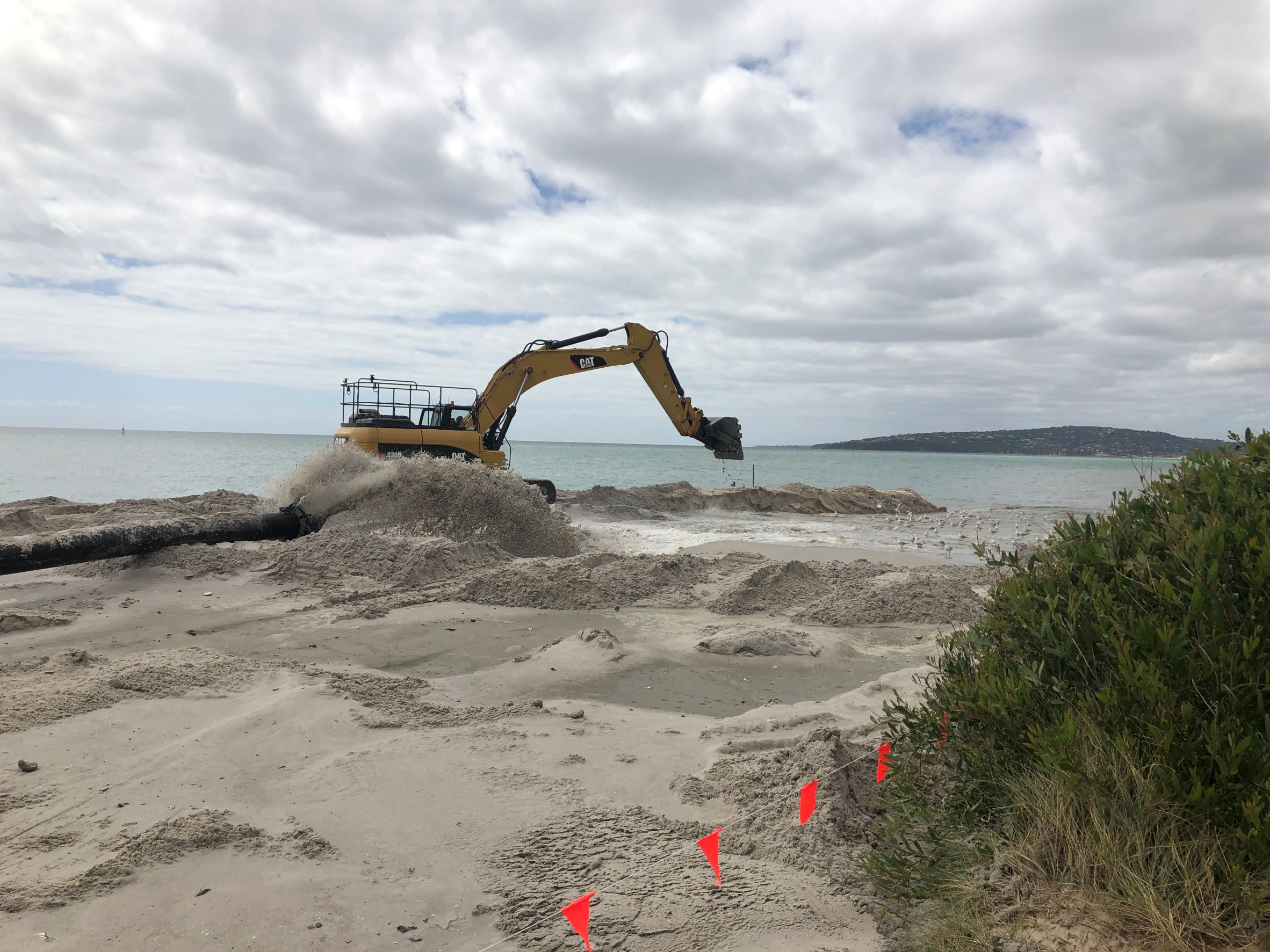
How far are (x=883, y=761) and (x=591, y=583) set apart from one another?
21.0 ft

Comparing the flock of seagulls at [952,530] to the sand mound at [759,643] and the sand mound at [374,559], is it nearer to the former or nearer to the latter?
the sand mound at [759,643]

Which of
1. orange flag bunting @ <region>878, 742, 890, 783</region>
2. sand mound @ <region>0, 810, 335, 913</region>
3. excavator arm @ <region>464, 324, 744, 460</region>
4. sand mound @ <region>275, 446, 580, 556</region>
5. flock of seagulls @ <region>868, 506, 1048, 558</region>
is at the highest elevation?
excavator arm @ <region>464, 324, 744, 460</region>

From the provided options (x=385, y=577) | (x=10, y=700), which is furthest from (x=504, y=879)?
(x=385, y=577)

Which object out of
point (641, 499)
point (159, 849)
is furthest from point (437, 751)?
point (641, 499)

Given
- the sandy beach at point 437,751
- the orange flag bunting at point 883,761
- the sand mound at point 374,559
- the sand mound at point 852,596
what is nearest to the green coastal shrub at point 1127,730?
the orange flag bunting at point 883,761

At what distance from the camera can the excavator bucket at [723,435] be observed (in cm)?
1845

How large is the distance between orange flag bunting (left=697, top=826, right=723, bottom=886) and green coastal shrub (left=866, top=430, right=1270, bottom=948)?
23.8 inches

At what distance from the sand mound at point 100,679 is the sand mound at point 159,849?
6.50 ft

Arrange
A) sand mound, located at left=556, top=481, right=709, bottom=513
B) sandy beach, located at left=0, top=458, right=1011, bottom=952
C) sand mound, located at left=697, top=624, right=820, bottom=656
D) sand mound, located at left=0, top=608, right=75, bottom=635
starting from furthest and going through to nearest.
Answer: sand mound, located at left=556, top=481, right=709, bottom=513 → sand mound, located at left=0, top=608, right=75, bottom=635 → sand mound, located at left=697, top=624, right=820, bottom=656 → sandy beach, located at left=0, top=458, right=1011, bottom=952

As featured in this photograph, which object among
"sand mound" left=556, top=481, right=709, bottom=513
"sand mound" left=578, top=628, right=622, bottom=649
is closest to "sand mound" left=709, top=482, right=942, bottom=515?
"sand mound" left=556, top=481, right=709, bottom=513

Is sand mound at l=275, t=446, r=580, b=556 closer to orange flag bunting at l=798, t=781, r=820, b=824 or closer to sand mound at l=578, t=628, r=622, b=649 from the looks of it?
sand mound at l=578, t=628, r=622, b=649

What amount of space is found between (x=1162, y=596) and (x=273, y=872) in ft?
11.4

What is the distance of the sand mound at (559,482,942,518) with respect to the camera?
22781 mm

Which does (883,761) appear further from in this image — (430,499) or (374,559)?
(430,499)
